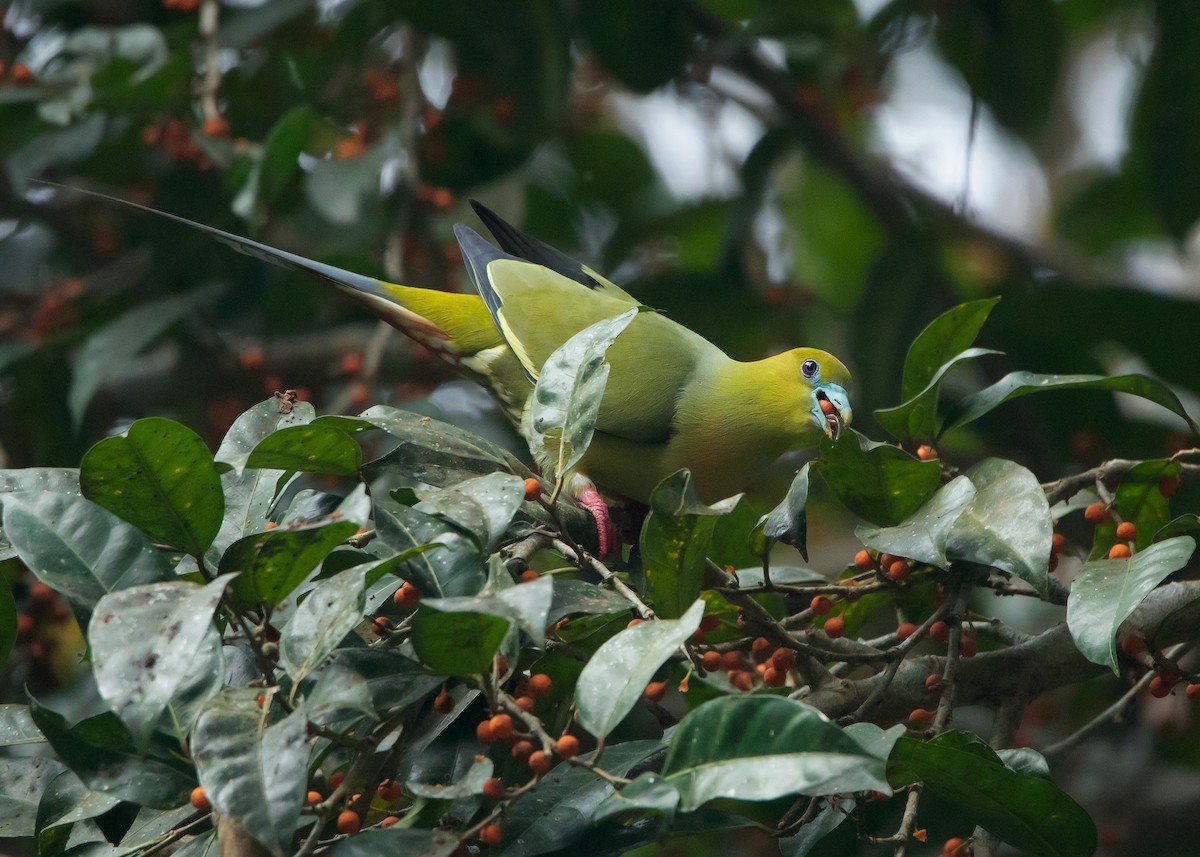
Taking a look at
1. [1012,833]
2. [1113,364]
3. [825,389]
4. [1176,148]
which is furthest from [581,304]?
[1113,364]

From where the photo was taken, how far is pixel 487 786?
1288mm

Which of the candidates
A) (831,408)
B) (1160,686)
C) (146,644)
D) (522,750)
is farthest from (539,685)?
(831,408)

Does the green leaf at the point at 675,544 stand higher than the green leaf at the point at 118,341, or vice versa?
the green leaf at the point at 675,544

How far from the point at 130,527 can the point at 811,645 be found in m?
0.96

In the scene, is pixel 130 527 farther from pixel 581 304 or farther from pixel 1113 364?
pixel 1113 364

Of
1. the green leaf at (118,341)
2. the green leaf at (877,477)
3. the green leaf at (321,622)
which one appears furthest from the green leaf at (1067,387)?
the green leaf at (118,341)

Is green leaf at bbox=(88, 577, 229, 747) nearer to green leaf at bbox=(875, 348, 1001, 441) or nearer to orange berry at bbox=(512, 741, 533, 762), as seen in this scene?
orange berry at bbox=(512, 741, 533, 762)

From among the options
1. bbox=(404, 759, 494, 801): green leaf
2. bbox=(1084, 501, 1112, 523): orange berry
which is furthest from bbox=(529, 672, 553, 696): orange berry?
bbox=(1084, 501, 1112, 523): orange berry

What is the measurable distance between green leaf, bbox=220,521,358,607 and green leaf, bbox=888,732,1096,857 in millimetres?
732

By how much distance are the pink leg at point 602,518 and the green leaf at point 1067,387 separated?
75 centimetres

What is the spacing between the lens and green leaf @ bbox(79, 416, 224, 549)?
141 centimetres

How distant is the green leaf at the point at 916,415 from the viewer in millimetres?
1783

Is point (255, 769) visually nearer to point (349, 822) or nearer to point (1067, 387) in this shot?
point (349, 822)

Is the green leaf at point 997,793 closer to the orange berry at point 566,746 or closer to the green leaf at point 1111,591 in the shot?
the green leaf at point 1111,591
